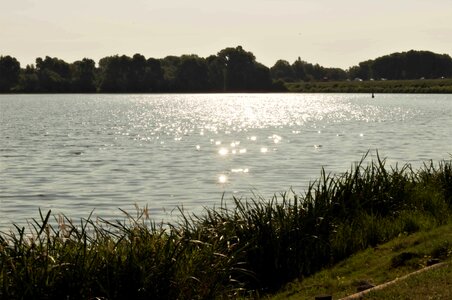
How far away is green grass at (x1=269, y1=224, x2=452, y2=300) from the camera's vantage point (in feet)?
47.0

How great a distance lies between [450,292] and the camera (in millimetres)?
11641

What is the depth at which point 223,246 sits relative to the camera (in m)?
15.6

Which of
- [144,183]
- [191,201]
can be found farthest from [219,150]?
[191,201]

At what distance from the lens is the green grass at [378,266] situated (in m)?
14.3

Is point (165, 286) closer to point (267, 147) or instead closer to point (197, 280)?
point (197, 280)

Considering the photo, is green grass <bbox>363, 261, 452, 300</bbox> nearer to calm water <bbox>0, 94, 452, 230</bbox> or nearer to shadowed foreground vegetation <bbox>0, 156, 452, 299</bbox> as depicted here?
shadowed foreground vegetation <bbox>0, 156, 452, 299</bbox>

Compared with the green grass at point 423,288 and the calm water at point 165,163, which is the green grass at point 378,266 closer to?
the green grass at point 423,288

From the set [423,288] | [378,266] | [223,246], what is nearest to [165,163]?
[223,246]

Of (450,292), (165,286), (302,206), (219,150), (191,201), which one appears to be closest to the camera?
(450,292)

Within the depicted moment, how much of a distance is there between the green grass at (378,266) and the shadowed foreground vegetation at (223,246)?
686 millimetres

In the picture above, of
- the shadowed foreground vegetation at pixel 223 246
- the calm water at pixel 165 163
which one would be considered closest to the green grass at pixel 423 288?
the shadowed foreground vegetation at pixel 223 246

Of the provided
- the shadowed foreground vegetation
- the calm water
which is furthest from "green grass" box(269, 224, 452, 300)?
the calm water

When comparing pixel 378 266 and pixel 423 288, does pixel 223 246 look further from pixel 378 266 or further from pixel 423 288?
pixel 423 288

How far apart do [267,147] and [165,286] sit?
47.5m
